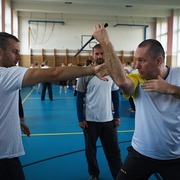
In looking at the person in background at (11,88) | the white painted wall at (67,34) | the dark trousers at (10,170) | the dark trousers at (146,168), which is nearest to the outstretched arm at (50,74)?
the person in background at (11,88)

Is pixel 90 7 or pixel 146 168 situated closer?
pixel 146 168

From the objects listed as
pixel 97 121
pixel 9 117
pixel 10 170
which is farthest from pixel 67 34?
pixel 10 170

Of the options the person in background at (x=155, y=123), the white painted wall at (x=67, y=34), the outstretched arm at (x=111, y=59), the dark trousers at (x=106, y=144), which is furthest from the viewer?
the white painted wall at (x=67, y=34)

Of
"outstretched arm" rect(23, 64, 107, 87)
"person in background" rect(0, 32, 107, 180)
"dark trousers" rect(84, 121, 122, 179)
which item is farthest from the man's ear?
"dark trousers" rect(84, 121, 122, 179)

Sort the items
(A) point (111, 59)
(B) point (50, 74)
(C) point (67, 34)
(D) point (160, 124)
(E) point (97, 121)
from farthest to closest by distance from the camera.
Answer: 1. (C) point (67, 34)
2. (E) point (97, 121)
3. (D) point (160, 124)
4. (A) point (111, 59)
5. (B) point (50, 74)

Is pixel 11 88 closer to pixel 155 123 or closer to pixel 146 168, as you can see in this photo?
pixel 155 123

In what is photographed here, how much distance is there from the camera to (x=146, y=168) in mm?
2207

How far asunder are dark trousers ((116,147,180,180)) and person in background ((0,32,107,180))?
85 cm

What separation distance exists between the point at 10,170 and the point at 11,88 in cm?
71

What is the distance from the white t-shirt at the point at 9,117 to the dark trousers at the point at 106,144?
1.51 meters

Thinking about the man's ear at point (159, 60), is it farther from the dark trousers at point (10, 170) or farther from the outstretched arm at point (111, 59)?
the dark trousers at point (10, 170)

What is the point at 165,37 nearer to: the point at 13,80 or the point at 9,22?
the point at 9,22

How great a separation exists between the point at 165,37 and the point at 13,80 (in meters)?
22.0

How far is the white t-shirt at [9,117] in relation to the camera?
1.86m
